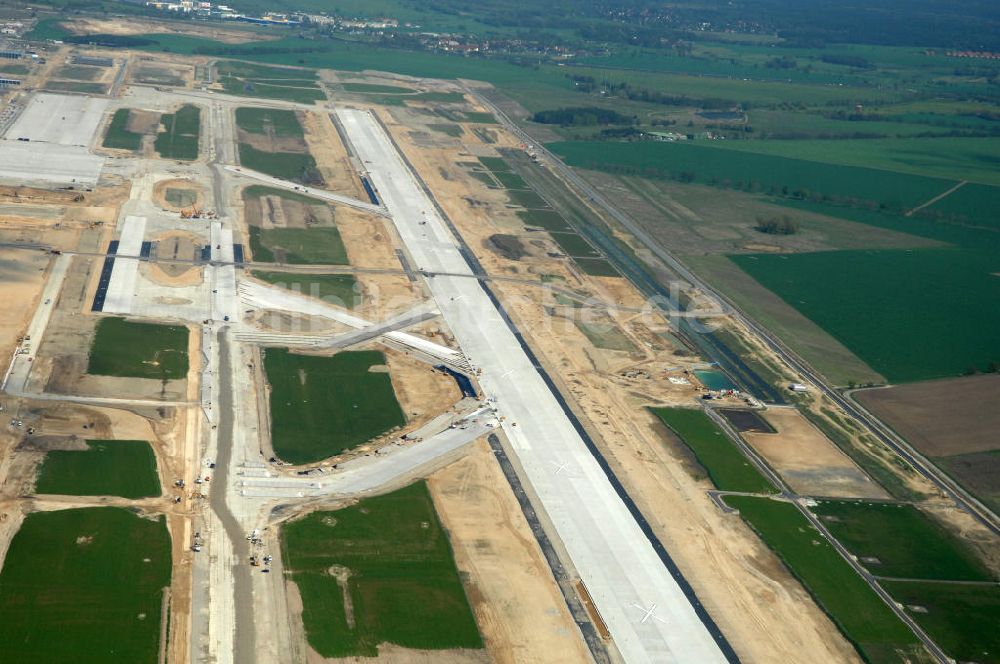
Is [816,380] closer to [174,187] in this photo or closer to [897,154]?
[174,187]

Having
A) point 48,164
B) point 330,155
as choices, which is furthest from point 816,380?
point 48,164

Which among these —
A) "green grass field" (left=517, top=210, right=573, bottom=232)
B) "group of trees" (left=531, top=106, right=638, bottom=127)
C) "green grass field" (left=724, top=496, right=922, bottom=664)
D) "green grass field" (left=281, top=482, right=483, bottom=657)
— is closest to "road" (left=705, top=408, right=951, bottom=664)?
"green grass field" (left=724, top=496, right=922, bottom=664)

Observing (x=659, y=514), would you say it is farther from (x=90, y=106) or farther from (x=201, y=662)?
(x=90, y=106)

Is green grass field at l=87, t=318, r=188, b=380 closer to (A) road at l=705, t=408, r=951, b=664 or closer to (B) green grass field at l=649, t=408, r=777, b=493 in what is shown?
(B) green grass field at l=649, t=408, r=777, b=493

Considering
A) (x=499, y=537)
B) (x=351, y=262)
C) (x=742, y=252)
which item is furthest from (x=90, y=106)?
(x=499, y=537)

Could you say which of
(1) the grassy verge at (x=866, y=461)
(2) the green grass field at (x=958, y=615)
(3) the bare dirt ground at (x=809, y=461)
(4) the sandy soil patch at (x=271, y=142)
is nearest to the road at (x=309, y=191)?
(4) the sandy soil patch at (x=271, y=142)

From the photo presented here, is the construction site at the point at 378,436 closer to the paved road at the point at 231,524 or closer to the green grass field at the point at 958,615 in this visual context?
the paved road at the point at 231,524
